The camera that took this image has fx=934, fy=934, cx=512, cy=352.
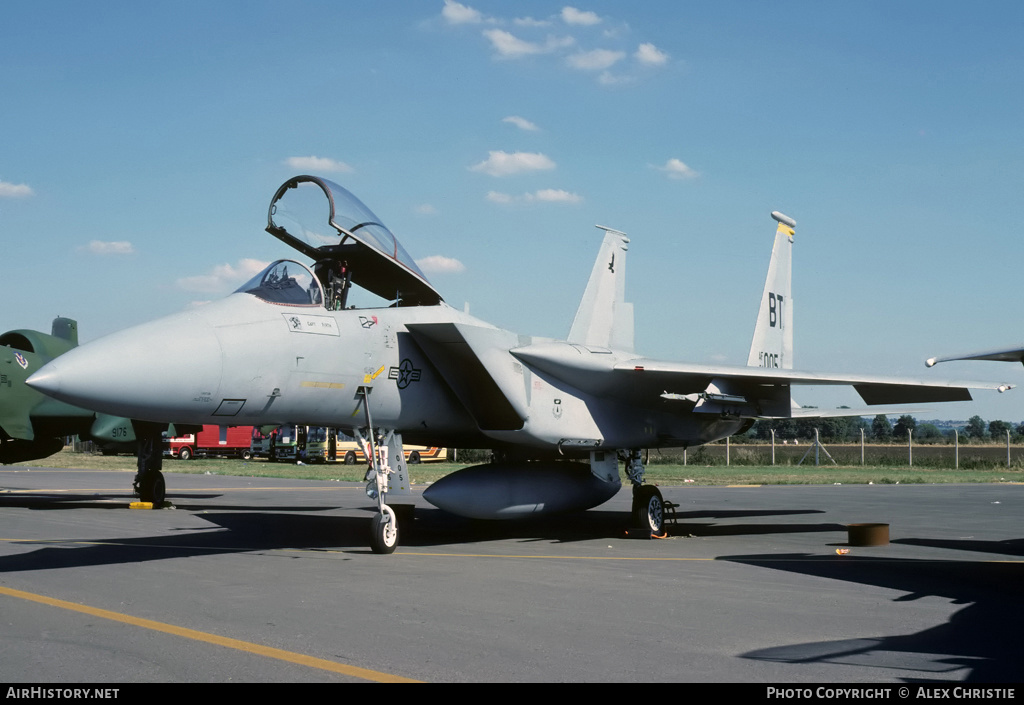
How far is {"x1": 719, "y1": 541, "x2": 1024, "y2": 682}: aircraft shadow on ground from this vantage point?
483 cm

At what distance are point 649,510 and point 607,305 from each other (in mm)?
4068

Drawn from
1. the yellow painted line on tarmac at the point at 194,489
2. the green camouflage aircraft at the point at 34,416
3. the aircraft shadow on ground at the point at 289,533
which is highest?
the green camouflage aircraft at the point at 34,416

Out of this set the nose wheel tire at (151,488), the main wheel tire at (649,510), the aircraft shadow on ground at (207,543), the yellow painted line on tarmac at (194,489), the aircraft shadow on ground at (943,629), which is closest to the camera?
the aircraft shadow on ground at (943,629)

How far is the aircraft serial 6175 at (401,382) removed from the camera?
7711 mm

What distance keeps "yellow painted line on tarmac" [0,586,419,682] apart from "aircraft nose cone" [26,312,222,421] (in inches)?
59.4

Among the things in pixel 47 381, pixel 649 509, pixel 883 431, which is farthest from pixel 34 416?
pixel 883 431

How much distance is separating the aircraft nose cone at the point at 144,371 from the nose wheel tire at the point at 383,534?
100 inches

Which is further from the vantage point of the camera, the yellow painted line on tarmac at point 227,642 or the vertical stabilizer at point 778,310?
the vertical stabilizer at point 778,310

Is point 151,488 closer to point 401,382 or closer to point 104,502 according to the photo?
point 104,502

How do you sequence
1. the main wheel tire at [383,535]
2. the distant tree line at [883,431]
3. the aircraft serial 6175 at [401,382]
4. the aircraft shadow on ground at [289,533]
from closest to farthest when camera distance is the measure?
the aircraft serial 6175 at [401,382]
the aircraft shadow on ground at [289,533]
the main wheel tire at [383,535]
the distant tree line at [883,431]

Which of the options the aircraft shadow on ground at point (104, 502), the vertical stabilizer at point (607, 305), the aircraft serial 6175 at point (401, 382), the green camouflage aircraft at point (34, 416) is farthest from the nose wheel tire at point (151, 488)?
the vertical stabilizer at point (607, 305)

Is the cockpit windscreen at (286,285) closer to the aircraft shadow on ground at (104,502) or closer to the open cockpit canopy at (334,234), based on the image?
the open cockpit canopy at (334,234)
